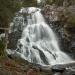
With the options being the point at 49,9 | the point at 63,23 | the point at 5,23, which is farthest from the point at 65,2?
the point at 5,23

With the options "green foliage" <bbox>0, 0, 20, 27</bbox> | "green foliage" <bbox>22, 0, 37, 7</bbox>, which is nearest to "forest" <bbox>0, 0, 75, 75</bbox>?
"green foliage" <bbox>0, 0, 20, 27</bbox>

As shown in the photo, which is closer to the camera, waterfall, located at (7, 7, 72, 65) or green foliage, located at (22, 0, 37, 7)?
waterfall, located at (7, 7, 72, 65)

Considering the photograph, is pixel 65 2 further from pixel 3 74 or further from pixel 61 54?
pixel 3 74

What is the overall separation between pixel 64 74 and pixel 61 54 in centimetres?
660

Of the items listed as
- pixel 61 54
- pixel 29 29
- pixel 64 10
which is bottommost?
pixel 61 54

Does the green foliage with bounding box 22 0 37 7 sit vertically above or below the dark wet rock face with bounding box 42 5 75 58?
above

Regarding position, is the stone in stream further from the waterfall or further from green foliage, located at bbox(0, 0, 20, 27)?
green foliage, located at bbox(0, 0, 20, 27)

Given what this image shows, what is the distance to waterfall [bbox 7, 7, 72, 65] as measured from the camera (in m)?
19.6

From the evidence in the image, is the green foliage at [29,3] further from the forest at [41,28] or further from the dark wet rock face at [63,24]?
the dark wet rock face at [63,24]

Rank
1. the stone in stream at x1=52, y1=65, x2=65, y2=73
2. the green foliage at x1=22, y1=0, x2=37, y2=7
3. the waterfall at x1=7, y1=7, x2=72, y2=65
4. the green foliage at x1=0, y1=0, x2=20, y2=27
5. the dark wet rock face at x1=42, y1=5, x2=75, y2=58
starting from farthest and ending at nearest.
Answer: the green foliage at x1=22, y1=0, x2=37, y2=7
the dark wet rock face at x1=42, y1=5, x2=75, y2=58
the waterfall at x1=7, y1=7, x2=72, y2=65
the green foliage at x1=0, y1=0, x2=20, y2=27
the stone in stream at x1=52, y1=65, x2=65, y2=73

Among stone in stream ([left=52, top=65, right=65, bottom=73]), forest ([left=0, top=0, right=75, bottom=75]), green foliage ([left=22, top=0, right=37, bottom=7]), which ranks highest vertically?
green foliage ([left=22, top=0, right=37, bottom=7])

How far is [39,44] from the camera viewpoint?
22.2 metres

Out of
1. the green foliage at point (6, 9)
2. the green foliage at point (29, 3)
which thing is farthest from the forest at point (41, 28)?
the green foliage at point (29, 3)

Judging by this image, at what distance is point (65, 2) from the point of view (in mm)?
30609
